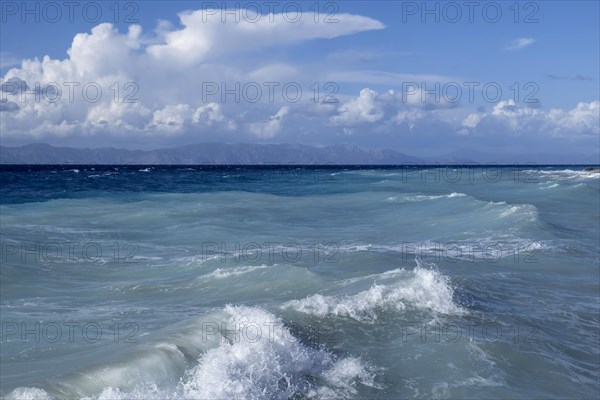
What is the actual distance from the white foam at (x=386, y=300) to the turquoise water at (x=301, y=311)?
4cm

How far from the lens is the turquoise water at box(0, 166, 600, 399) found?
9945 millimetres

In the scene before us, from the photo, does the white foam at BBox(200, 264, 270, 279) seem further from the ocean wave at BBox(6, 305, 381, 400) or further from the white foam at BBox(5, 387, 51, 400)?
the white foam at BBox(5, 387, 51, 400)

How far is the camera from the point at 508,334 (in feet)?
41.2

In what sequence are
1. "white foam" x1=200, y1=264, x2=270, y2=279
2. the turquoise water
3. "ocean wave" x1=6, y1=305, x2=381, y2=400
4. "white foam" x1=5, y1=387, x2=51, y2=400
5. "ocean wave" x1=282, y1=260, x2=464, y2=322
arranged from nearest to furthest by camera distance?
"white foam" x1=5, y1=387, x2=51, y2=400, "ocean wave" x1=6, y1=305, x2=381, y2=400, the turquoise water, "ocean wave" x1=282, y1=260, x2=464, y2=322, "white foam" x1=200, y1=264, x2=270, y2=279

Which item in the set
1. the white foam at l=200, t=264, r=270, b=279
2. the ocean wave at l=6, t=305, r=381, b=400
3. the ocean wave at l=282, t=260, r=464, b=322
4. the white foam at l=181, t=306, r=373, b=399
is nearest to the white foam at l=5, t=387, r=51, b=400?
the ocean wave at l=6, t=305, r=381, b=400

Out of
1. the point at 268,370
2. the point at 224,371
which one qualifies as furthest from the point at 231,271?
the point at 224,371

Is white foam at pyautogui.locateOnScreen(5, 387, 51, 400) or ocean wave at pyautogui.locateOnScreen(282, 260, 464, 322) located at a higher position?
ocean wave at pyautogui.locateOnScreen(282, 260, 464, 322)

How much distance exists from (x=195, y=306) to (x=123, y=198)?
33.2 m

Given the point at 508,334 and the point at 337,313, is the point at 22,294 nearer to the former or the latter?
Answer: the point at 337,313

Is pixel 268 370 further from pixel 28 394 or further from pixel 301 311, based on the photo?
pixel 28 394

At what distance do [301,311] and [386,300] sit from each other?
6.75ft

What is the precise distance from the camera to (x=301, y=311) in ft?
43.0

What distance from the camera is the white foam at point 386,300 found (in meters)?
13.3

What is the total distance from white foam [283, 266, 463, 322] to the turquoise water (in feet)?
0.15
